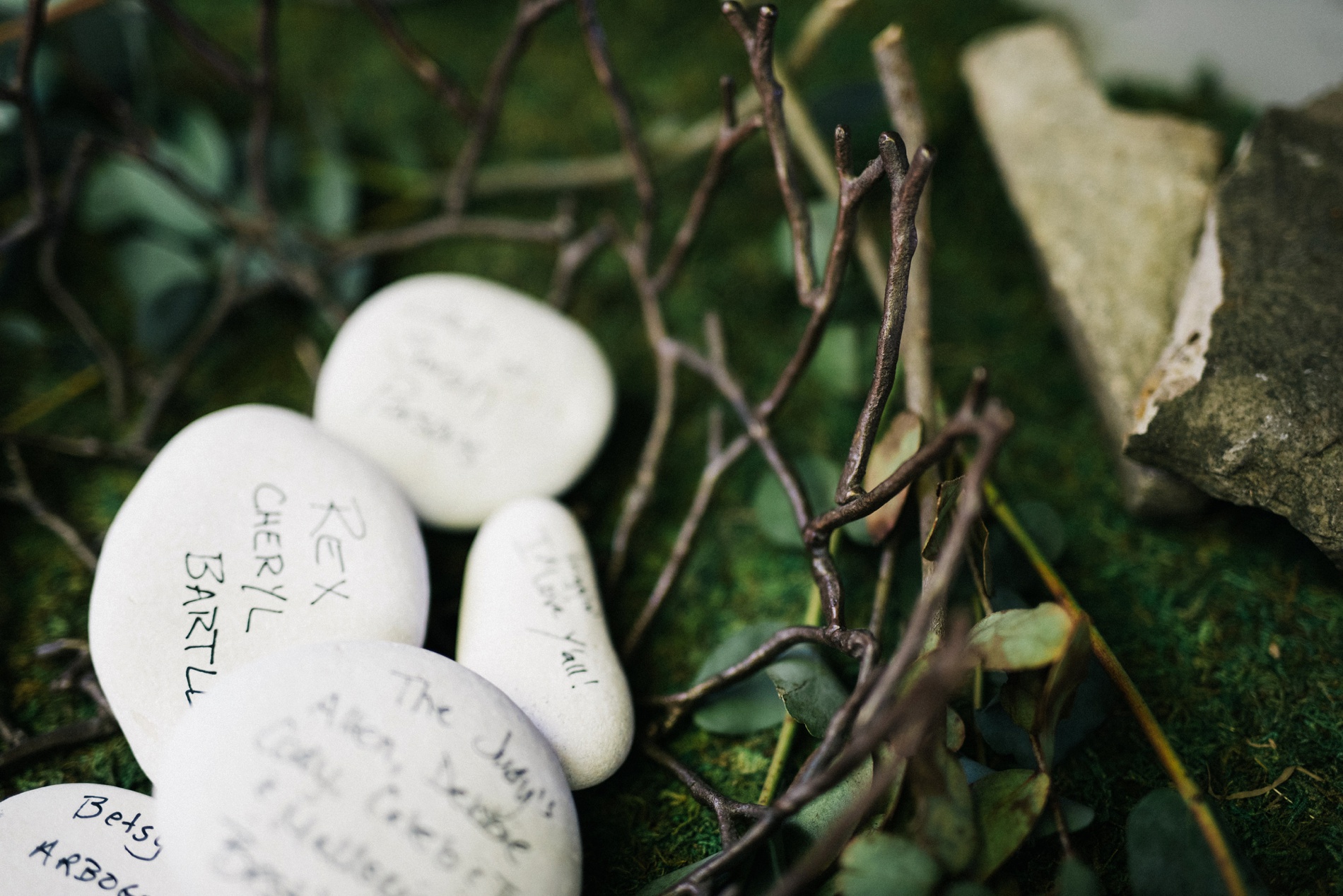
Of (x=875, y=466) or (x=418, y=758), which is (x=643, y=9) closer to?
(x=875, y=466)

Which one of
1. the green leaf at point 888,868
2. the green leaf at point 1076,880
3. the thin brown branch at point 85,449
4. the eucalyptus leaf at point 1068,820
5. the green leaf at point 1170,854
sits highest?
the thin brown branch at point 85,449

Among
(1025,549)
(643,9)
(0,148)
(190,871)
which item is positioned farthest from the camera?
(643,9)

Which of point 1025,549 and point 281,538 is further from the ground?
point 281,538

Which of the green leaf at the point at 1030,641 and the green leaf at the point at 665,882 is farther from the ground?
the green leaf at the point at 1030,641

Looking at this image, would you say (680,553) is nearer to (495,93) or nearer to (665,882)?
(665,882)

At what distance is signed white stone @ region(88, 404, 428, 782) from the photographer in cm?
58

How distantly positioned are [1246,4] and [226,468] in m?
1.20

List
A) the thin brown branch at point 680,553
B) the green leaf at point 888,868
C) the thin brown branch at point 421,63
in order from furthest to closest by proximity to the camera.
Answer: the thin brown branch at point 421,63 → the thin brown branch at point 680,553 → the green leaf at point 888,868

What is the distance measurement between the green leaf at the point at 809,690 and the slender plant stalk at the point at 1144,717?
181mm

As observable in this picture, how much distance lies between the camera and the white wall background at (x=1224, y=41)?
3.05 feet

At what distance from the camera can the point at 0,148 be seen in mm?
926

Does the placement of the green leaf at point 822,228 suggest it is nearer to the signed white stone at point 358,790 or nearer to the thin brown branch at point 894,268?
the thin brown branch at point 894,268

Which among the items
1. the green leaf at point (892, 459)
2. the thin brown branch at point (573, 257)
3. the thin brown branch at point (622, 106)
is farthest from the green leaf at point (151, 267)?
the green leaf at point (892, 459)

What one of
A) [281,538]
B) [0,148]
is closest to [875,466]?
[281,538]
